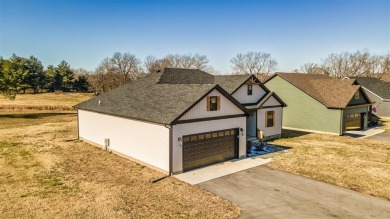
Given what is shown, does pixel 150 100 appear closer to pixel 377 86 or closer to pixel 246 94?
pixel 246 94

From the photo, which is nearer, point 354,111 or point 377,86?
point 354,111

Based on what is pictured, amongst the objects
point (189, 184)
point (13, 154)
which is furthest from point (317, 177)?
point (13, 154)

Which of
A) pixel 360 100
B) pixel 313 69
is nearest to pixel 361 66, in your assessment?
pixel 313 69

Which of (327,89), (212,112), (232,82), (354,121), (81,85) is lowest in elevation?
(354,121)

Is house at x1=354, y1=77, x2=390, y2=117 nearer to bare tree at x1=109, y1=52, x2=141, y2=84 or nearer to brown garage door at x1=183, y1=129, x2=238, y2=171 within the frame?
brown garage door at x1=183, y1=129, x2=238, y2=171

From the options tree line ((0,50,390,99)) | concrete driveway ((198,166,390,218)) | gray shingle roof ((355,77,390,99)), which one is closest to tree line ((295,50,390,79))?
tree line ((0,50,390,99))

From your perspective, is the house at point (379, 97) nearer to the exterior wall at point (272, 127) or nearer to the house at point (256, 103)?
the exterior wall at point (272, 127)
